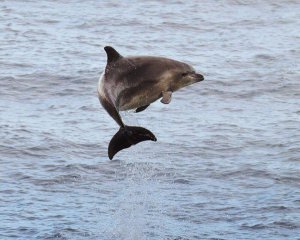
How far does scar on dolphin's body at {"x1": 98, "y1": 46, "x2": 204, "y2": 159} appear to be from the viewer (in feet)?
45.0

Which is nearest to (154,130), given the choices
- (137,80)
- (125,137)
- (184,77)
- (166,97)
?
(184,77)

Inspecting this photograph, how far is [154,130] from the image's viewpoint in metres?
26.5

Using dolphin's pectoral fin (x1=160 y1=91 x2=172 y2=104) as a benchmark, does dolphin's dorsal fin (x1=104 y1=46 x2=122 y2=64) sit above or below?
above

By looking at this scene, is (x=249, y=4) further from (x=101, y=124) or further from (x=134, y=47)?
(x=101, y=124)

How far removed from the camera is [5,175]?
23.3m

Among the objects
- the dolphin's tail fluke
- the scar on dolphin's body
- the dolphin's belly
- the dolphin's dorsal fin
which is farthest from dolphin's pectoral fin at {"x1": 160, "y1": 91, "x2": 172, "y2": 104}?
the dolphin's dorsal fin

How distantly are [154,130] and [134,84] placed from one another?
1238 cm

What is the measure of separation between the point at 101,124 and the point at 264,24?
13.3 m

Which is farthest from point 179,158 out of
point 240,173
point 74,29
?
point 74,29

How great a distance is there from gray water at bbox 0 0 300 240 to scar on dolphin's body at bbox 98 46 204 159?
5858 mm

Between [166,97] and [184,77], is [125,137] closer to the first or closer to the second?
[166,97]

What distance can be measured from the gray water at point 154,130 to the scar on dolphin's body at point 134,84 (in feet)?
19.2

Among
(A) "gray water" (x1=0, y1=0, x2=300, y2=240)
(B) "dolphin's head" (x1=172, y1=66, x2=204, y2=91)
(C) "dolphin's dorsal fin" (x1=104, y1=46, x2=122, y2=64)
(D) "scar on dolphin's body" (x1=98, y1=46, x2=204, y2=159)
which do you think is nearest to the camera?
(D) "scar on dolphin's body" (x1=98, y1=46, x2=204, y2=159)

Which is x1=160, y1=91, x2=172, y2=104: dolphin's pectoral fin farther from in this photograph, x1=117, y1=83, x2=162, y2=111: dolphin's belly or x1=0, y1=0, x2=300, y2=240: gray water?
x1=0, y1=0, x2=300, y2=240: gray water
